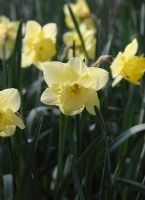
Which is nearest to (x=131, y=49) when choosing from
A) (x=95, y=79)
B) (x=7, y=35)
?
(x=95, y=79)

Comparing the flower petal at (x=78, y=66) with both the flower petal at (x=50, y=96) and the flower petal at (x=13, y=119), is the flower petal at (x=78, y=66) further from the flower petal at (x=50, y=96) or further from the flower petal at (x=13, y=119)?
the flower petal at (x=13, y=119)

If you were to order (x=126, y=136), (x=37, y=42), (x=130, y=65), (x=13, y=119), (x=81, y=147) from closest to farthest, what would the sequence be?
(x=13, y=119) → (x=126, y=136) → (x=130, y=65) → (x=81, y=147) → (x=37, y=42)

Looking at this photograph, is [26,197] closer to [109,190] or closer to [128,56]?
[109,190]

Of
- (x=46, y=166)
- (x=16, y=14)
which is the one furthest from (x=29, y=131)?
(x=16, y=14)

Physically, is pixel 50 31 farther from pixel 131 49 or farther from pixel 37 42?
pixel 131 49

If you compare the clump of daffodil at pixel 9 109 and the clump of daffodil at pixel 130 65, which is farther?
the clump of daffodil at pixel 130 65

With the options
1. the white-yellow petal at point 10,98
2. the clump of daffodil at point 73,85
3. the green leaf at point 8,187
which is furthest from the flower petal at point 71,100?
the green leaf at point 8,187
